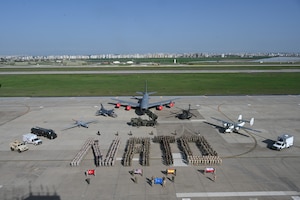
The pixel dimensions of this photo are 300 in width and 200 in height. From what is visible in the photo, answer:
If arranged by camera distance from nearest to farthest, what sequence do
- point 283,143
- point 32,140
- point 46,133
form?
point 283,143 < point 32,140 < point 46,133

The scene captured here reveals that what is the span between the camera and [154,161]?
37.4 m

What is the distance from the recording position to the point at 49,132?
4728 centimetres

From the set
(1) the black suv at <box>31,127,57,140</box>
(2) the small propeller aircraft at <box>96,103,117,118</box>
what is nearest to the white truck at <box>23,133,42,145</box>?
(1) the black suv at <box>31,127,57,140</box>

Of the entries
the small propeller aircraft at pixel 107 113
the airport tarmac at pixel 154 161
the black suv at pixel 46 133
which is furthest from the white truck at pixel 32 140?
the small propeller aircraft at pixel 107 113

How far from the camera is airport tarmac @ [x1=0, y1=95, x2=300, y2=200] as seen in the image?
29062mm

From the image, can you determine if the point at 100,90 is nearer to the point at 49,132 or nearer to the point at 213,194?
the point at 49,132

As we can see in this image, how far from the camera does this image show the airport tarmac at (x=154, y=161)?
29062mm

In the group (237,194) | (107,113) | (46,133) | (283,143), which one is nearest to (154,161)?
(237,194)

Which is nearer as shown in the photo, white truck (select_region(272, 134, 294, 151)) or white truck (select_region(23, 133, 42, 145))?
white truck (select_region(272, 134, 294, 151))

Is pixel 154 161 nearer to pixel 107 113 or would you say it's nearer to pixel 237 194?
pixel 237 194

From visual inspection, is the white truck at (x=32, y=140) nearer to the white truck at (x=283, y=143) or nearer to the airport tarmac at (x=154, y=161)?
the airport tarmac at (x=154, y=161)

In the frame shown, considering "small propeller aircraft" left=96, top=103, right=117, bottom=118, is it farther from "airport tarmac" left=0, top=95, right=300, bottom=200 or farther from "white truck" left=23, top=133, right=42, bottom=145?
Answer: "white truck" left=23, top=133, right=42, bottom=145

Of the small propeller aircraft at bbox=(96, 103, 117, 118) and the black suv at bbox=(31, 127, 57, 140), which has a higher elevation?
the small propeller aircraft at bbox=(96, 103, 117, 118)

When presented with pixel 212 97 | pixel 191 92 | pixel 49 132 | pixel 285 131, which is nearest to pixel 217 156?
pixel 285 131
